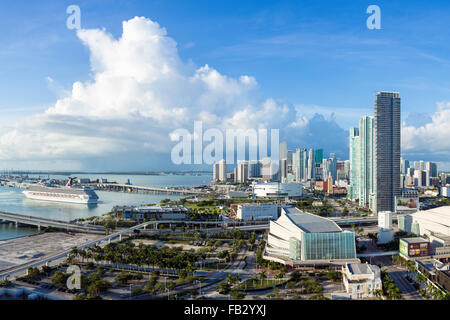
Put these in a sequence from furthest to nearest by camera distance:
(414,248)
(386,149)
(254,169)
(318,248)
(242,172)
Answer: (254,169), (242,172), (386,149), (414,248), (318,248)

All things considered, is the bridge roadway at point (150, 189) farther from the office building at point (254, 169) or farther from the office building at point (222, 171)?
the office building at point (254, 169)

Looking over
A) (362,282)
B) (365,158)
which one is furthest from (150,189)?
(362,282)

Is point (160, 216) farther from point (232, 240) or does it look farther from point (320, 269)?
point (320, 269)

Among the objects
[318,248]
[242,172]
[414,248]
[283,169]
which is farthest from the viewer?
[242,172]

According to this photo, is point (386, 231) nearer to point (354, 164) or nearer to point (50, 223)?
point (354, 164)

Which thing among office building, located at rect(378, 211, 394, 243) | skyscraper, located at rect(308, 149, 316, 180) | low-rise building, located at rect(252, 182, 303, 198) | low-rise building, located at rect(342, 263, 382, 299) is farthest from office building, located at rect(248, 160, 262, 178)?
low-rise building, located at rect(342, 263, 382, 299)

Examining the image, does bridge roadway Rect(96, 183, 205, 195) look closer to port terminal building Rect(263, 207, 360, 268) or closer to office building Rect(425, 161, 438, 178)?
port terminal building Rect(263, 207, 360, 268)
